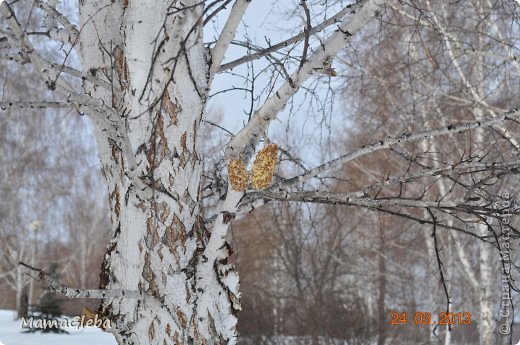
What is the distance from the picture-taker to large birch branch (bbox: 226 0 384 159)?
1628mm

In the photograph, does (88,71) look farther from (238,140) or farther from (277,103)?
(277,103)

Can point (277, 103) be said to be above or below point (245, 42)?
below

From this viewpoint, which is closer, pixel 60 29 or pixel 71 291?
pixel 71 291

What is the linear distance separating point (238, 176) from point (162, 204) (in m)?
0.30

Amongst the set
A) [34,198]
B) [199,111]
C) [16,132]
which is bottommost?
[199,111]

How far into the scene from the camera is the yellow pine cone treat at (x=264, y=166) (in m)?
1.91

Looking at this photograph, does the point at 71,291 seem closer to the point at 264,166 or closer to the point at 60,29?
the point at 264,166

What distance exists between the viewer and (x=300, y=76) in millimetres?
1746

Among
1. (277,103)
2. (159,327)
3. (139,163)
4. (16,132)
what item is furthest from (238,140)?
(16,132)

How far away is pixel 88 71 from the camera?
2.25m

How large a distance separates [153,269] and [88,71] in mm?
808
